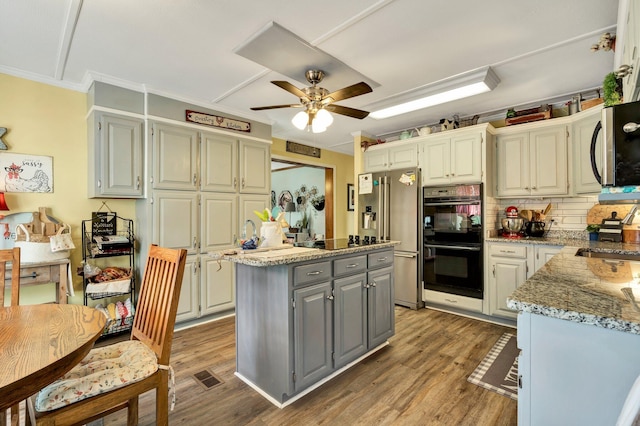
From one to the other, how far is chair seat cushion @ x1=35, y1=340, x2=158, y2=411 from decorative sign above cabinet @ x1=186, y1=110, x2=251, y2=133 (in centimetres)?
245

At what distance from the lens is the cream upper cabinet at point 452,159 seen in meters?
3.39

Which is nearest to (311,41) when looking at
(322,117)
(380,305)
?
(322,117)

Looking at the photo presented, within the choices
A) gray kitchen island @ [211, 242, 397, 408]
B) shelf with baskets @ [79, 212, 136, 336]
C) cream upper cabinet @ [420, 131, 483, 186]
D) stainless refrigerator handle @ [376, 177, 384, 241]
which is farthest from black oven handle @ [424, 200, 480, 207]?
shelf with baskets @ [79, 212, 136, 336]

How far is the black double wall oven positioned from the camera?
3.37 m

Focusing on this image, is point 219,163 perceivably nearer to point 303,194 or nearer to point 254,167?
point 254,167

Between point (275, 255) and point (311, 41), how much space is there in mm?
1533

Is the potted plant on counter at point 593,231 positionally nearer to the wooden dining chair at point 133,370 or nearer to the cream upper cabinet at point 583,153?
the cream upper cabinet at point 583,153

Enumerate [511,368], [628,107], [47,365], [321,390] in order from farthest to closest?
[511,368]
[321,390]
[628,107]
[47,365]

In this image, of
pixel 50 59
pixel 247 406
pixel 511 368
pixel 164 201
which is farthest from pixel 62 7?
pixel 511 368

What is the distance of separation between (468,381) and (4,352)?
2529 millimetres

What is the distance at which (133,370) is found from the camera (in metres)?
1.29

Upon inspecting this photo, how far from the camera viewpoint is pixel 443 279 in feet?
11.9

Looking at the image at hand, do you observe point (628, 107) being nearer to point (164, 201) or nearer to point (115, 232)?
point (164, 201)

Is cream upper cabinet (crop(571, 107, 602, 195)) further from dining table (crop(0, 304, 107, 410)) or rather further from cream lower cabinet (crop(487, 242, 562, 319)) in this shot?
dining table (crop(0, 304, 107, 410))
